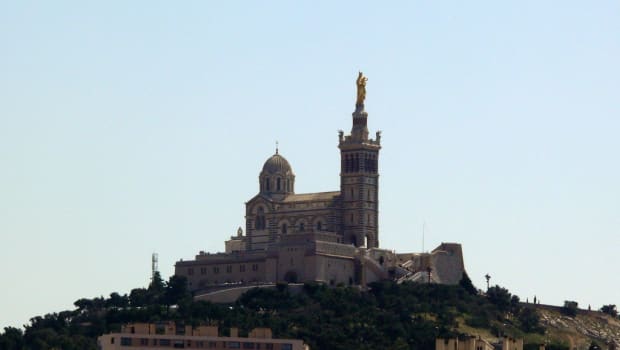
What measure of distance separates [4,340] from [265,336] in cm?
3612

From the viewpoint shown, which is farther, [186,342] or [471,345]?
[471,345]

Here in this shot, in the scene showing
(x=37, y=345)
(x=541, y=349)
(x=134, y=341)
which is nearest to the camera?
(x=134, y=341)

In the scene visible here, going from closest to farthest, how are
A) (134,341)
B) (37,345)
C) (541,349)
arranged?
(134,341) → (541,349) → (37,345)

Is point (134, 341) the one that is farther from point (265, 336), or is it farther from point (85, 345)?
point (85, 345)

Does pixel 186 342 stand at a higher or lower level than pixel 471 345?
lower

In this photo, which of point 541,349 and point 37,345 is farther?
point 37,345

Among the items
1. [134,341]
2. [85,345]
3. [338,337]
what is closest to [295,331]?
[338,337]

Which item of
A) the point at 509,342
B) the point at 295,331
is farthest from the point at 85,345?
the point at 509,342

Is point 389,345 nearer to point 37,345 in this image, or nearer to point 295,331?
point 295,331

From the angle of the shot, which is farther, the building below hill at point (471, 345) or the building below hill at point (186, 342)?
the building below hill at point (471, 345)

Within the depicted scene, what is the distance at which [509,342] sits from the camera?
194875mm

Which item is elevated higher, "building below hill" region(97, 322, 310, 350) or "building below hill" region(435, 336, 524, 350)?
"building below hill" region(435, 336, 524, 350)

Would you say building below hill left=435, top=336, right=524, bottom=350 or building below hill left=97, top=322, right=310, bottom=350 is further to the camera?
building below hill left=435, top=336, right=524, bottom=350

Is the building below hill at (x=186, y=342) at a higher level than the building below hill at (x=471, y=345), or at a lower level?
lower
